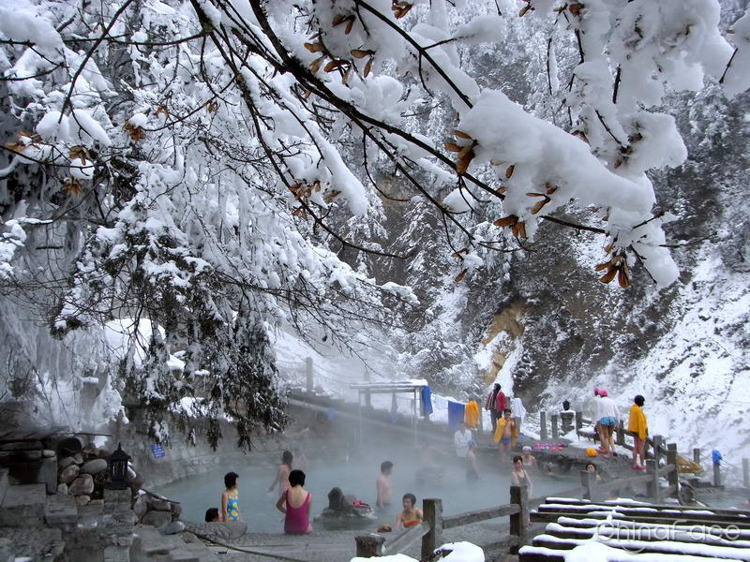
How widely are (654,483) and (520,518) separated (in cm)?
480

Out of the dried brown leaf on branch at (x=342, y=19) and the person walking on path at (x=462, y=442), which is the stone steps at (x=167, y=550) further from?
Answer: the person walking on path at (x=462, y=442)

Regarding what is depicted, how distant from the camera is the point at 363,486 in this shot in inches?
623

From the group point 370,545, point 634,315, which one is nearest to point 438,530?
point 370,545

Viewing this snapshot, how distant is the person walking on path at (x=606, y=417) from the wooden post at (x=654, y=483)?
3.11 meters

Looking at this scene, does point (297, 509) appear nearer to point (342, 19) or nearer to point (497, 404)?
point (342, 19)

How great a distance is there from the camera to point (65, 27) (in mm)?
5164

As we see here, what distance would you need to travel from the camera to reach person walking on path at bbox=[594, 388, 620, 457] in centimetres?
1346

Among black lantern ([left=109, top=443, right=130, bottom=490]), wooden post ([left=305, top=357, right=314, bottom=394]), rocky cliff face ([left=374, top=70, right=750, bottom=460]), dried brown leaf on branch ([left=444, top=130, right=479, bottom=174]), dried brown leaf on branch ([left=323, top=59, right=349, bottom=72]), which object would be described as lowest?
black lantern ([left=109, top=443, right=130, bottom=490])

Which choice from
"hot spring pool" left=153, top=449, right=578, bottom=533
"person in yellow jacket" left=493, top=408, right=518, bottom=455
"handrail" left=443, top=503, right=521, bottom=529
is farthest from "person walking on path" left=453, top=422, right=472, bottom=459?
"handrail" left=443, top=503, right=521, bottom=529

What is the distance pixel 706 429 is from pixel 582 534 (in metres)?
15.1

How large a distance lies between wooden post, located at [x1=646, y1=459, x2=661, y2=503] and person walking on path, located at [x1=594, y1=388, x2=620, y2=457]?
3.11 m

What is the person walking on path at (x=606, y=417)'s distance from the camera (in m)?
13.5

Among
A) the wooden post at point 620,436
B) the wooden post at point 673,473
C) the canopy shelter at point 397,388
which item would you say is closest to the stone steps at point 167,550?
the wooden post at point 673,473
